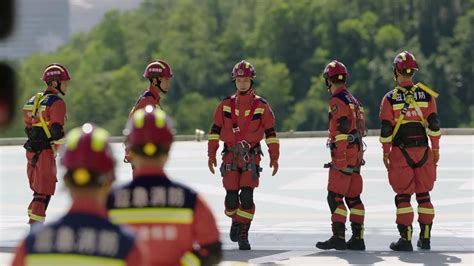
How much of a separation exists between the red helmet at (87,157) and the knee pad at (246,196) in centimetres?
751

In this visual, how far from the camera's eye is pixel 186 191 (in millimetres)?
5605

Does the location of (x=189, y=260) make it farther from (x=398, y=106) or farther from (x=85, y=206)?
(x=398, y=106)

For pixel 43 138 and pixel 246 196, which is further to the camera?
pixel 43 138

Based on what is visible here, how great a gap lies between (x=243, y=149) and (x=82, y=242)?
7675 mm

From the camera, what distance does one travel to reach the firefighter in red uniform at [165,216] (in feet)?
18.4

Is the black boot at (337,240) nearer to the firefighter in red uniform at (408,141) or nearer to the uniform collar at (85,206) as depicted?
the firefighter in red uniform at (408,141)

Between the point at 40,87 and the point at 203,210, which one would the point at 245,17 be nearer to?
the point at 40,87

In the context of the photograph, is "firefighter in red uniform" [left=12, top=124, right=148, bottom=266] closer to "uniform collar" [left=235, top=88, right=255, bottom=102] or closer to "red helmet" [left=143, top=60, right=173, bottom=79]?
"uniform collar" [left=235, top=88, right=255, bottom=102]

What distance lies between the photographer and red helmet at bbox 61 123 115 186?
15.0 ft

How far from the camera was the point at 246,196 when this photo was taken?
12.2 metres

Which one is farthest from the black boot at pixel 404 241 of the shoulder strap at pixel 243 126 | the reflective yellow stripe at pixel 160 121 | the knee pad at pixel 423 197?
the reflective yellow stripe at pixel 160 121

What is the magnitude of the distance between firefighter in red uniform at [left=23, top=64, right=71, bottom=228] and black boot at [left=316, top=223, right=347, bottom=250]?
9.35 feet

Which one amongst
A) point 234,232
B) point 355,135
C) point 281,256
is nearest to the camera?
point 281,256

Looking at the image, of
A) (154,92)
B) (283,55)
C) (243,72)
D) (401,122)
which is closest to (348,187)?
(401,122)
